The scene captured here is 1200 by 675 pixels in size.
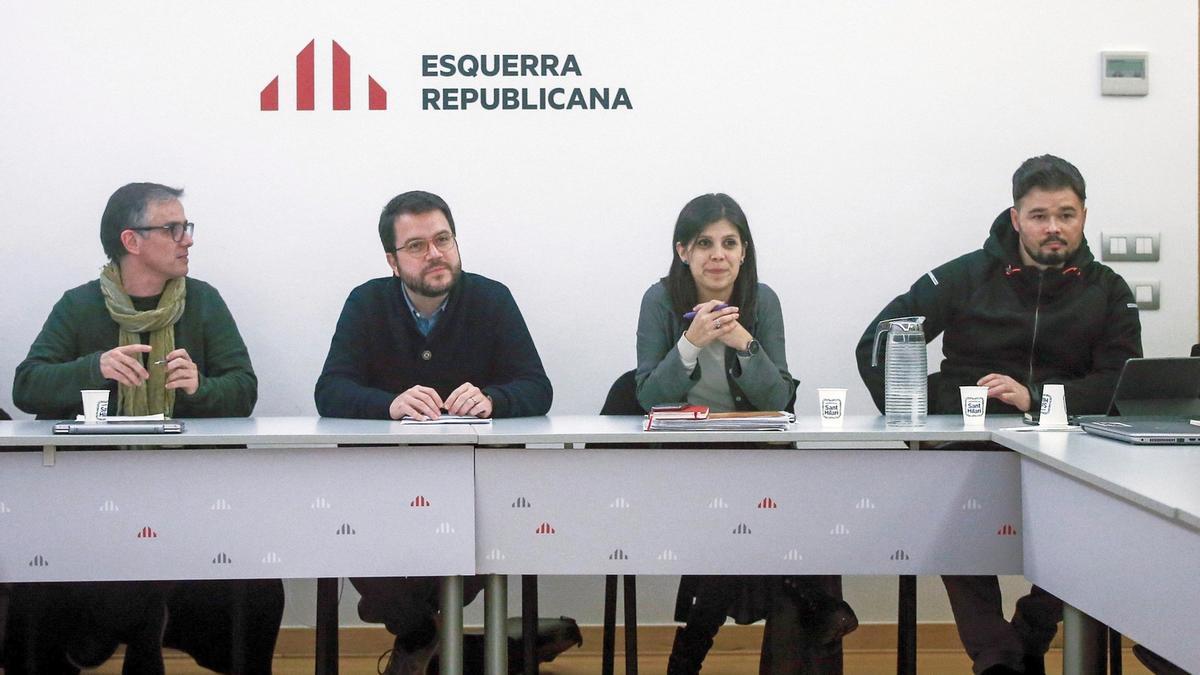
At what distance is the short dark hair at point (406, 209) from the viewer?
3.61 m

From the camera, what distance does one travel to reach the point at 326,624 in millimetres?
2785

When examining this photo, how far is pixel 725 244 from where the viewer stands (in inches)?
137

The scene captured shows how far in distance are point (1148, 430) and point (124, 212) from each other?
2928 mm

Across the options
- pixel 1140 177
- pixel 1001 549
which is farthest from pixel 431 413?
pixel 1140 177

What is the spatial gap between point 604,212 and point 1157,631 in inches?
97.5

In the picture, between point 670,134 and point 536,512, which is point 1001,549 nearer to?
point 536,512

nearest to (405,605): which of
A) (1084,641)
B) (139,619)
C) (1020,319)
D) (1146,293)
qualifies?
(139,619)

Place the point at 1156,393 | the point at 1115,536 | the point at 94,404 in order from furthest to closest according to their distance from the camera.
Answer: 1. the point at 94,404
2. the point at 1156,393
3. the point at 1115,536

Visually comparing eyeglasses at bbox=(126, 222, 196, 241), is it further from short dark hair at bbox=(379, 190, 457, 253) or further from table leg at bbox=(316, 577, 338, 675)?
table leg at bbox=(316, 577, 338, 675)

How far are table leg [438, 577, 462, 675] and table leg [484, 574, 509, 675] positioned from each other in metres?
0.06

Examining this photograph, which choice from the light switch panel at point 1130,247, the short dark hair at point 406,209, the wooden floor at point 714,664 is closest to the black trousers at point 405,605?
the wooden floor at point 714,664

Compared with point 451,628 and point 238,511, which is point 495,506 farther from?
point 238,511

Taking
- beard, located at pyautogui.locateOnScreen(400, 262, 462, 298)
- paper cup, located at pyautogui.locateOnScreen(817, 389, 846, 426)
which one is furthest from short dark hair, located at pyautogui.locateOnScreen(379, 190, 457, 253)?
paper cup, located at pyautogui.locateOnScreen(817, 389, 846, 426)

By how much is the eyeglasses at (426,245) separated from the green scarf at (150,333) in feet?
2.26
